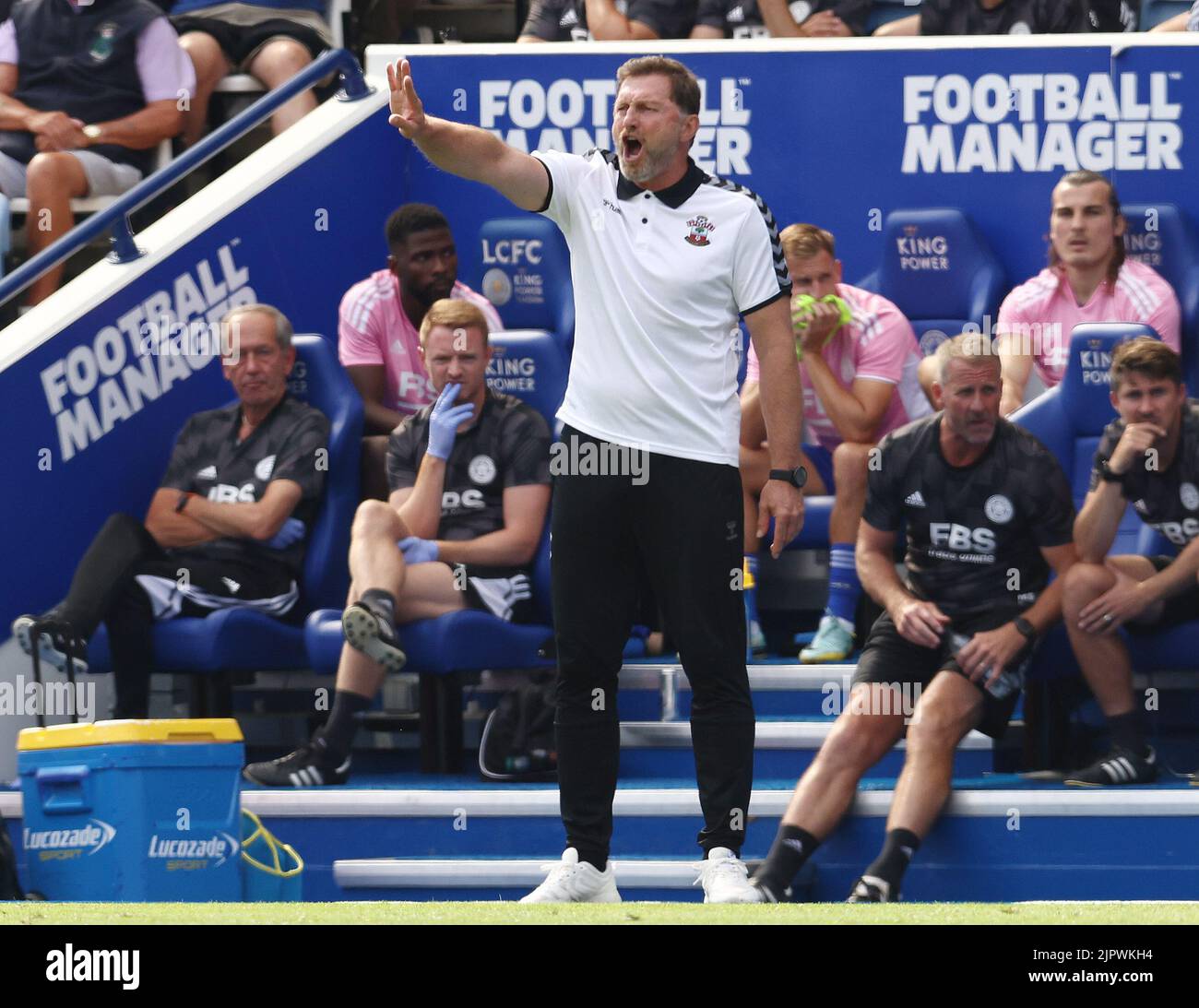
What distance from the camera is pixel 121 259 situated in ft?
22.2

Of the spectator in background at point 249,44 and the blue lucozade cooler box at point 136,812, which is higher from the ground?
the spectator in background at point 249,44

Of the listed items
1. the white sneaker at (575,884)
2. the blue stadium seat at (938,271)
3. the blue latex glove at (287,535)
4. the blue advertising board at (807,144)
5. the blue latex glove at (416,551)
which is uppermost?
the blue advertising board at (807,144)

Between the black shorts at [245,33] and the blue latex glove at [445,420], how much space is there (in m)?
2.41

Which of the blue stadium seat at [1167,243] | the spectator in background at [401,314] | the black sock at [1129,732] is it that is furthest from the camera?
the blue stadium seat at [1167,243]

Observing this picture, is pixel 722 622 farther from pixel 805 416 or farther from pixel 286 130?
pixel 286 130

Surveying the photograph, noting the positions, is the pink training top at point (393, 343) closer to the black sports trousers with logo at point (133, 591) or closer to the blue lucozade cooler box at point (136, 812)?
the black sports trousers with logo at point (133, 591)

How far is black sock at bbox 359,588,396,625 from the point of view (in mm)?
5785

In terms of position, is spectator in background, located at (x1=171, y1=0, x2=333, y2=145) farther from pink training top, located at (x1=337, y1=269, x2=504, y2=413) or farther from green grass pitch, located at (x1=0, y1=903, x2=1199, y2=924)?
green grass pitch, located at (x1=0, y1=903, x2=1199, y2=924)

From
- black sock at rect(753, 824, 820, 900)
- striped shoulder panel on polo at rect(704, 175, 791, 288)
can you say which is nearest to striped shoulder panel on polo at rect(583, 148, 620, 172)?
striped shoulder panel on polo at rect(704, 175, 791, 288)

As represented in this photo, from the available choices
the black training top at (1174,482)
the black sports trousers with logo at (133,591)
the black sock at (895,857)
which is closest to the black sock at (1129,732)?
the black training top at (1174,482)

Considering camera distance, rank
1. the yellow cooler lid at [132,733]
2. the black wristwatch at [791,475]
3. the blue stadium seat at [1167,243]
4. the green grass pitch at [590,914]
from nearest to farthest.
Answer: the green grass pitch at [590,914], the black wristwatch at [791,475], the yellow cooler lid at [132,733], the blue stadium seat at [1167,243]

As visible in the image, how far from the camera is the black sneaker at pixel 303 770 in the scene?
579cm

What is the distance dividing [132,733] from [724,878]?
1.56 metres

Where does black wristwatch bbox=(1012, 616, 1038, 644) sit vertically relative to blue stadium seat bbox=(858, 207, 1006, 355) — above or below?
below
